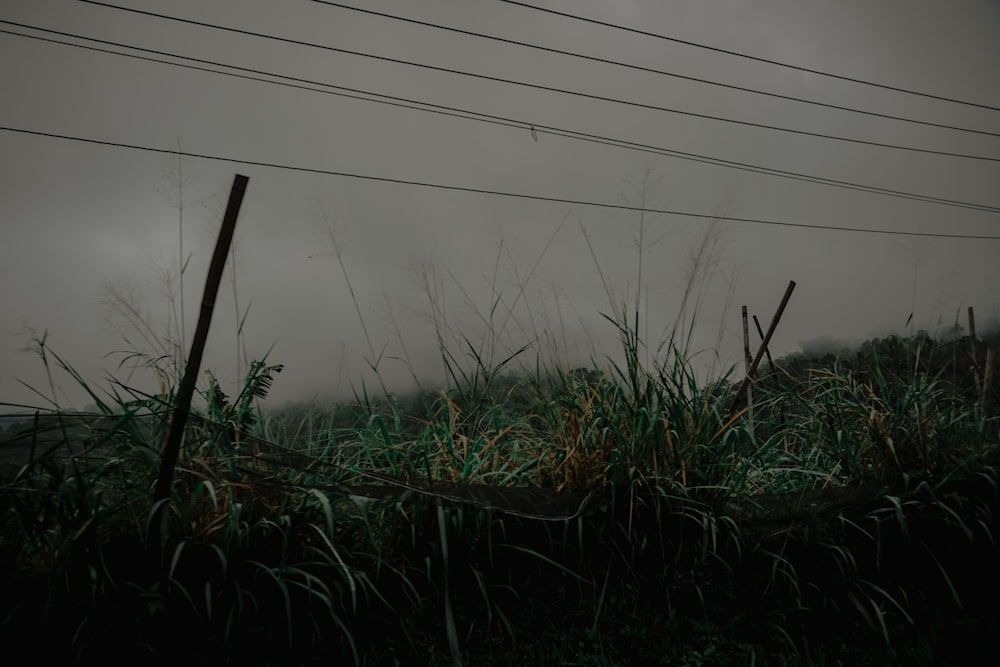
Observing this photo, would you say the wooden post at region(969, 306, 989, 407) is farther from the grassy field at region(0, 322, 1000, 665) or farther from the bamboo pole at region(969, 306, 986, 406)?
the grassy field at region(0, 322, 1000, 665)

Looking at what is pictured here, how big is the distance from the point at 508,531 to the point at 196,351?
1.22 m

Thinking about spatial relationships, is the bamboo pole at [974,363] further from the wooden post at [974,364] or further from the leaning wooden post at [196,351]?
the leaning wooden post at [196,351]

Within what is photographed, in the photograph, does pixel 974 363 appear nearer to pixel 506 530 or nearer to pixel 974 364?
pixel 974 364

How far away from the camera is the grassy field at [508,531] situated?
1743 millimetres

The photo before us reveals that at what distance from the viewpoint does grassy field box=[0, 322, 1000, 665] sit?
1.74 metres

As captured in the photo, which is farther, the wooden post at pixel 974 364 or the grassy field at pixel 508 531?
the wooden post at pixel 974 364

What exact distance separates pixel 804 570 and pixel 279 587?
6.70ft

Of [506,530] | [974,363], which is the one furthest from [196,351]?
[974,363]

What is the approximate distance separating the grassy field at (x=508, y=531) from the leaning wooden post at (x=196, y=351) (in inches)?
2.6

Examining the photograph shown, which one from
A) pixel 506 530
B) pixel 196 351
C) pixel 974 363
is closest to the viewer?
pixel 196 351

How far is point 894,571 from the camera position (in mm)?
2559

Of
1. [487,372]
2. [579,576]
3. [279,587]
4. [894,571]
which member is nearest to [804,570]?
[894,571]

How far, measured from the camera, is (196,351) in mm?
1794

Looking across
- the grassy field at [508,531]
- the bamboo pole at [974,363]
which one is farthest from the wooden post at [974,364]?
the grassy field at [508,531]
